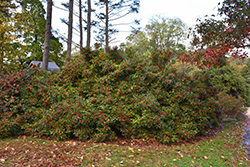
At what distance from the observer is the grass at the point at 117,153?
131 inches

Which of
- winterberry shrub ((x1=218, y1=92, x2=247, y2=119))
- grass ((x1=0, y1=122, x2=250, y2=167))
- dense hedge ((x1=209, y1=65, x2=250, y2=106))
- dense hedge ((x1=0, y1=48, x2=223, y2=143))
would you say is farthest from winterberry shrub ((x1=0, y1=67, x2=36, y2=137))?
dense hedge ((x1=209, y1=65, x2=250, y2=106))

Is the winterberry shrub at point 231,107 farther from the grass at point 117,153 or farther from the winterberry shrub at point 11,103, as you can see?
the winterberry shrub at point 11,103

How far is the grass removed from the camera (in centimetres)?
334

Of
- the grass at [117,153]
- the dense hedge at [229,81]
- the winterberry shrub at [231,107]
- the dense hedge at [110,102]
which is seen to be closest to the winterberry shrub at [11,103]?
the dense hedge at [110,102]

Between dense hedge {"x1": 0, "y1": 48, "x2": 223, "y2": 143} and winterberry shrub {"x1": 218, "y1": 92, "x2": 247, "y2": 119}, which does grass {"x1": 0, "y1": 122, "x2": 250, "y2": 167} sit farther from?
winterberry shrub {"x1": 218, "y1": 92, "x2": 247, "y2": 119}

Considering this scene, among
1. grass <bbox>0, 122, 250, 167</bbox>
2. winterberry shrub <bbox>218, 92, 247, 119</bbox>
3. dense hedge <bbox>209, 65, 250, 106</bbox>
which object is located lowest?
grass <bbox>0, 122, 250, 167</bbox>

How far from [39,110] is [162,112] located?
123 inches

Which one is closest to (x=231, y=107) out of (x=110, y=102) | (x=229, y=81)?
(x=229, y=81)

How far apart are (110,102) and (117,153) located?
4.24ft

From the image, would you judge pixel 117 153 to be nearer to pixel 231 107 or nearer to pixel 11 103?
pixel 11 103

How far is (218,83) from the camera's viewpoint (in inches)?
484

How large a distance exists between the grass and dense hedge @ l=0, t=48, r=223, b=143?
265 mm

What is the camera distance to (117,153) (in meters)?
3.81

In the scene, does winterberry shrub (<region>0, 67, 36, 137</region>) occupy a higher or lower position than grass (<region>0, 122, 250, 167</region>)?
higher
